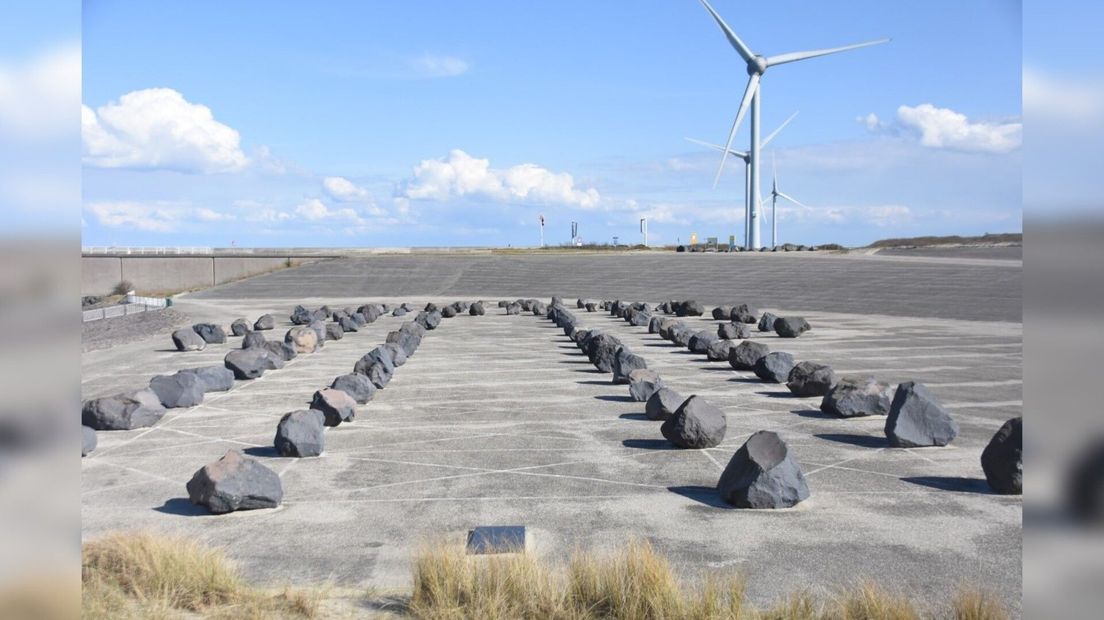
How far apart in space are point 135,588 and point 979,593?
6.29 metres

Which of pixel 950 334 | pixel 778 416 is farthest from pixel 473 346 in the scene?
pixel 950 334

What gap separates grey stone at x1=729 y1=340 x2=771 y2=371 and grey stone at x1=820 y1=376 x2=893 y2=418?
5383 mm

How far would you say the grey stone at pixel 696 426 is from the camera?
13.0 m

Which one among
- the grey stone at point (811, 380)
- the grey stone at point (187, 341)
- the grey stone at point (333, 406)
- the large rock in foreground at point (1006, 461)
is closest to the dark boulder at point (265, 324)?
the grey stone at point (187, 341)

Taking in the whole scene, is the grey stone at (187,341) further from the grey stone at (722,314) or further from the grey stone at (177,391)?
the grey stone at (722,314)

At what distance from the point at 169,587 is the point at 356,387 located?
9.90 m

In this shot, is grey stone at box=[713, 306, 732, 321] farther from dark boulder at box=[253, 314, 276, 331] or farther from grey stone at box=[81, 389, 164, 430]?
grey stone at box=[81, 389, 164, 430]

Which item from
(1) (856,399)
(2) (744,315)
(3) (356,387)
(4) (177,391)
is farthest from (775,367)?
(2) (744,315)

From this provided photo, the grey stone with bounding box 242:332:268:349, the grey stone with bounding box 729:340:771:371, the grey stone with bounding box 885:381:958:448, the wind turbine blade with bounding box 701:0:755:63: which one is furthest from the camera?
the wind turbine blade with bounding box 701:0:755:63

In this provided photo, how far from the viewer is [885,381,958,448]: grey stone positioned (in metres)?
12.9

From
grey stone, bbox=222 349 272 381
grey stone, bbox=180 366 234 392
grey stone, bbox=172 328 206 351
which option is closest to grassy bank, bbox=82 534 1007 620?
grey stone, bbox=180 366 234 392

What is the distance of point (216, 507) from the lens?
9.88 meters

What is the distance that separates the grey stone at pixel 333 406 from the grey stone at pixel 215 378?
4518 millimetres

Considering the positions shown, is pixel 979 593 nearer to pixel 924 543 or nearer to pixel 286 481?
pixel 924 543
